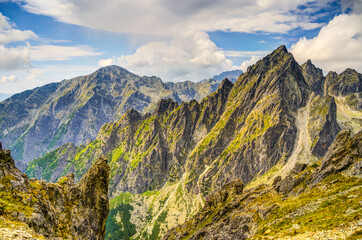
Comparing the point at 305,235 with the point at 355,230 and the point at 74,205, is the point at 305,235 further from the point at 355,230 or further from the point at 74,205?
the point at 74,205

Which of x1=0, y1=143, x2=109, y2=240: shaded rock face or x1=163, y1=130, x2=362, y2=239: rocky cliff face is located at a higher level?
x1=0, y1=143, x2=109, y2=240: shaded rock face

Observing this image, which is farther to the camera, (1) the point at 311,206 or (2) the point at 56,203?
(1) the point at 311,206

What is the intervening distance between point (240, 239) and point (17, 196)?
79.4 metres

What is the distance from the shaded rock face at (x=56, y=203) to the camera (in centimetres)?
4467

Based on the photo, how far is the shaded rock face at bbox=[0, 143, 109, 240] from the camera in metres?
44.7

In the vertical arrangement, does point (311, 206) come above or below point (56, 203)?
below

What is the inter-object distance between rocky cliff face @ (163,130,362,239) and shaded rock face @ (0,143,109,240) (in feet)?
181

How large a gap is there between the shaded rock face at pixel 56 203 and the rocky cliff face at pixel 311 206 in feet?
181

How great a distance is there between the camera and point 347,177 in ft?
265

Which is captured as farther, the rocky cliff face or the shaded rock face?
the rocky cliff face

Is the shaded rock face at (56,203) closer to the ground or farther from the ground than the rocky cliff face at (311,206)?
farther from the ground

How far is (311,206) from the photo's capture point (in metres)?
71.0

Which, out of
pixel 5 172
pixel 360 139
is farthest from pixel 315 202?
pixel 5 172

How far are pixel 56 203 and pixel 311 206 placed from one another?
3246 inches
